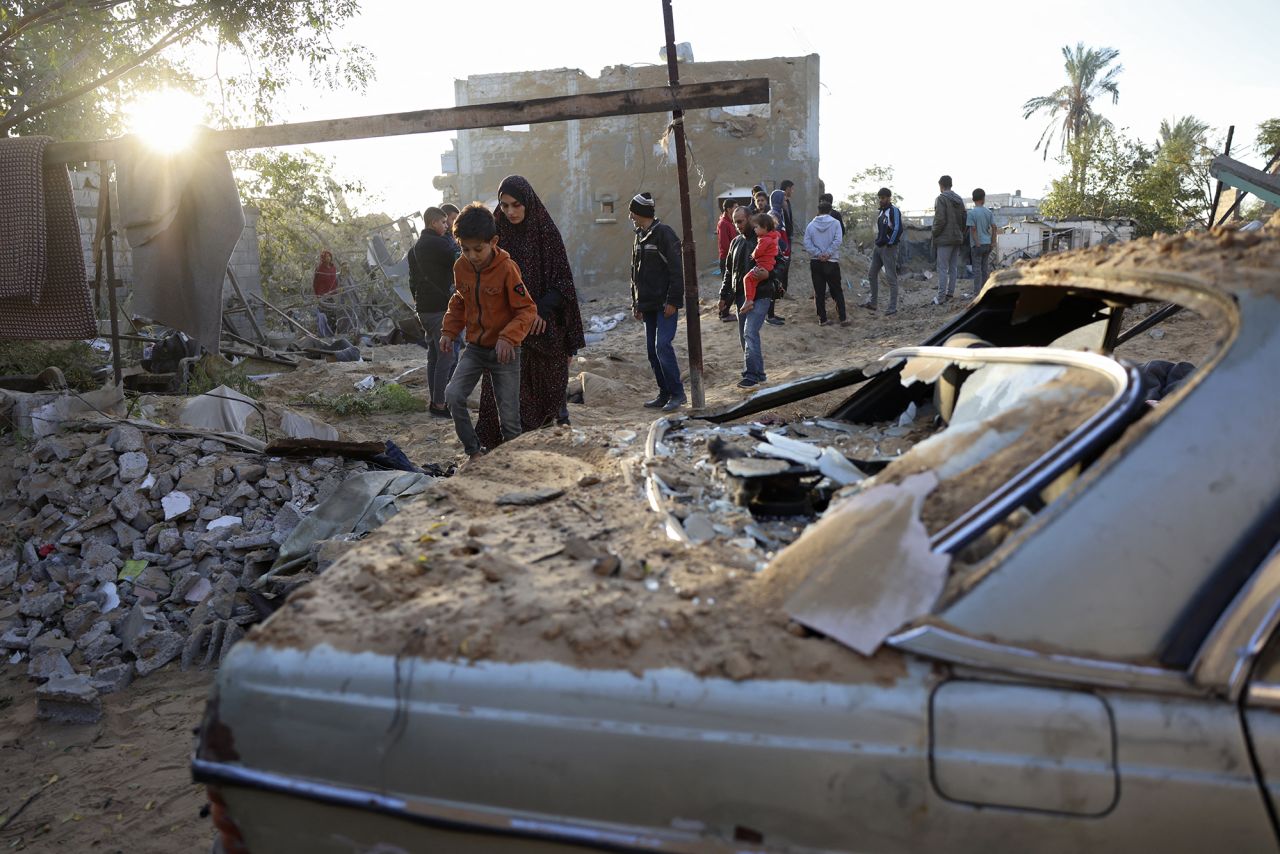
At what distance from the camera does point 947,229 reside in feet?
37.9

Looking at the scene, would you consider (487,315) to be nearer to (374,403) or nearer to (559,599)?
(559,599)

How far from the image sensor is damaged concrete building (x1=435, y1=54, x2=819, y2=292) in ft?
60.7

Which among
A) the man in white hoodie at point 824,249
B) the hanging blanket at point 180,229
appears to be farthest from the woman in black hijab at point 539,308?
the man in white hoodie at point 824,249

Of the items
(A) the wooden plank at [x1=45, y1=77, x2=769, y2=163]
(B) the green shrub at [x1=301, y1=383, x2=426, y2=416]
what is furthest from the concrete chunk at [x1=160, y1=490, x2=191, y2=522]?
(B) the green shrub at [x1=301, y1=383, x2=426, y2=416]

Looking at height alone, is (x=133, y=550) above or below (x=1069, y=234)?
below

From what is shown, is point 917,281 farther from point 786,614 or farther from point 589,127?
point 786,614

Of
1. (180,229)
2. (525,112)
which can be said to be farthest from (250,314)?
(525,112)

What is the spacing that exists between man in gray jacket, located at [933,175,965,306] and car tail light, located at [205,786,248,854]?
11.2 m

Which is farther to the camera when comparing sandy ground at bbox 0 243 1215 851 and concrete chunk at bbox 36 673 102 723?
concrete chunk at bbox 36 673 102 723

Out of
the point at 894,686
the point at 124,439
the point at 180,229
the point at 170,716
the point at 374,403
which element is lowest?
the point at 170,716

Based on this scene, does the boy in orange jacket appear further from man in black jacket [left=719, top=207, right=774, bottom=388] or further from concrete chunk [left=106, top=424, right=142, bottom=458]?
man in black jacket [left=719, top=207, right=774, bottom=388]

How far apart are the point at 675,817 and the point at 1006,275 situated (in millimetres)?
2005

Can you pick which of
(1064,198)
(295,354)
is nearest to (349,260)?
(295,354)

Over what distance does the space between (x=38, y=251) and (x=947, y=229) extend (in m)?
10.1
